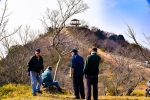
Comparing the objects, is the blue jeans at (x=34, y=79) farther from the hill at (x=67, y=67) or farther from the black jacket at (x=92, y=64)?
the hill at (x=67, y=67)

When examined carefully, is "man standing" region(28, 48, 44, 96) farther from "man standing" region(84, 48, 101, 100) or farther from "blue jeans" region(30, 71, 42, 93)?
"man standing" region(84, 48, 101, 100)

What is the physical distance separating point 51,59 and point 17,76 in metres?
12.3

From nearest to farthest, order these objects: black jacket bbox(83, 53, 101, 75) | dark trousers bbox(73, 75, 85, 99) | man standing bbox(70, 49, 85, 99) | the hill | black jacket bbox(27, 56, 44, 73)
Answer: black jacket bbox(83, 53, 101, 75), man standing bbox(70, 49, 85, 99), dark trousers bbox(73, 75, 85, 99), black jacket bbox(27, 56, 44, 73), the hill

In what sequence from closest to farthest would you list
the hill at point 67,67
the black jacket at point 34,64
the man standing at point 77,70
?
the man standing at point 77,70, the black jacket at point 34,64, the hill at point 67,67

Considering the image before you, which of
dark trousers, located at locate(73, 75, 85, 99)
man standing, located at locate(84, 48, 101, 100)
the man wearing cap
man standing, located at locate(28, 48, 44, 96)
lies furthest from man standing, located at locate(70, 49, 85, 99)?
the man wearing cap

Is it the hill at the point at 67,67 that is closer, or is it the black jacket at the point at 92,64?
the black jacket at the point at 92,64

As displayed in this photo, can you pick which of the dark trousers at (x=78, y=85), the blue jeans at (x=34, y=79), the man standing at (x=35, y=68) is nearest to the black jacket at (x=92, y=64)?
the dark trousers at (x=78, y=85)

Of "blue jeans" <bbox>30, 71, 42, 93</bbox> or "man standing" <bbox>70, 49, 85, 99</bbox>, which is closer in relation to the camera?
"man standing" <bbox>70, 49, 85, 99</bbox>

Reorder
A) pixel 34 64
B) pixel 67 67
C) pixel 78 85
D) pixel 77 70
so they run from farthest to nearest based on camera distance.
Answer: pixel 67 67
pixel 34 64
pixel 78 85
pixel 77 70

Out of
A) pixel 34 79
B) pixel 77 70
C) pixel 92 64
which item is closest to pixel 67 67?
pixel 34 79

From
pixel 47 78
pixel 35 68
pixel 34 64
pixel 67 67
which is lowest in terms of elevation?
pixel 47 78

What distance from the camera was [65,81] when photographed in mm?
31031

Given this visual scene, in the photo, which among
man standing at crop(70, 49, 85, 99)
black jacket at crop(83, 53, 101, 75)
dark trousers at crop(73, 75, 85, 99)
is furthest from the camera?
dark trousers at crop(73, 75, 85, 99)

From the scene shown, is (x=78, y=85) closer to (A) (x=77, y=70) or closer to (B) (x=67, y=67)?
(A) (x=77, y=70)
